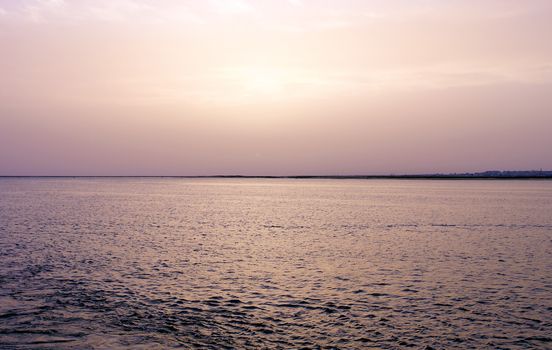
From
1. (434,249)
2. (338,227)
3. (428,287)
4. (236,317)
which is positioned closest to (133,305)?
(236,317)

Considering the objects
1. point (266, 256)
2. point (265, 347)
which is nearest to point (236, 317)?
point (265, 347)

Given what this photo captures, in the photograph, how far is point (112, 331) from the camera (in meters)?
18.0

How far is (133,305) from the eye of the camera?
848 inches

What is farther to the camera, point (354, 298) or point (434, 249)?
point (434, 249)

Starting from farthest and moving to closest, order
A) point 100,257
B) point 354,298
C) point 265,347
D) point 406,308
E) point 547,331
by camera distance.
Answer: point 100,257
point 354,298
point 406,308
point 547,331
point 265,347

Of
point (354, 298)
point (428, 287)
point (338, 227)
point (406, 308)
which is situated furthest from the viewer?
point (338, 227)

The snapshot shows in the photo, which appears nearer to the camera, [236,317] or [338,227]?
[236,317]

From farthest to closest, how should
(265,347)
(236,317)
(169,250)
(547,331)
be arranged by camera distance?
(169,250), (236,317), (547,331), (265,347)

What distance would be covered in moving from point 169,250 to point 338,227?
24.2 m

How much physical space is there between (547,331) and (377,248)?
845 inches

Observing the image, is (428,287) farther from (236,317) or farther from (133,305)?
(133,305)

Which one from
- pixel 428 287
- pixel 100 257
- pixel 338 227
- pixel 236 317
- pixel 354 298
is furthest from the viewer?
pixel 338 227

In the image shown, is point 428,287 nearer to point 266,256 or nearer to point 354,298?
point 354,298

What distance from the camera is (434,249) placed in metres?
38.6
